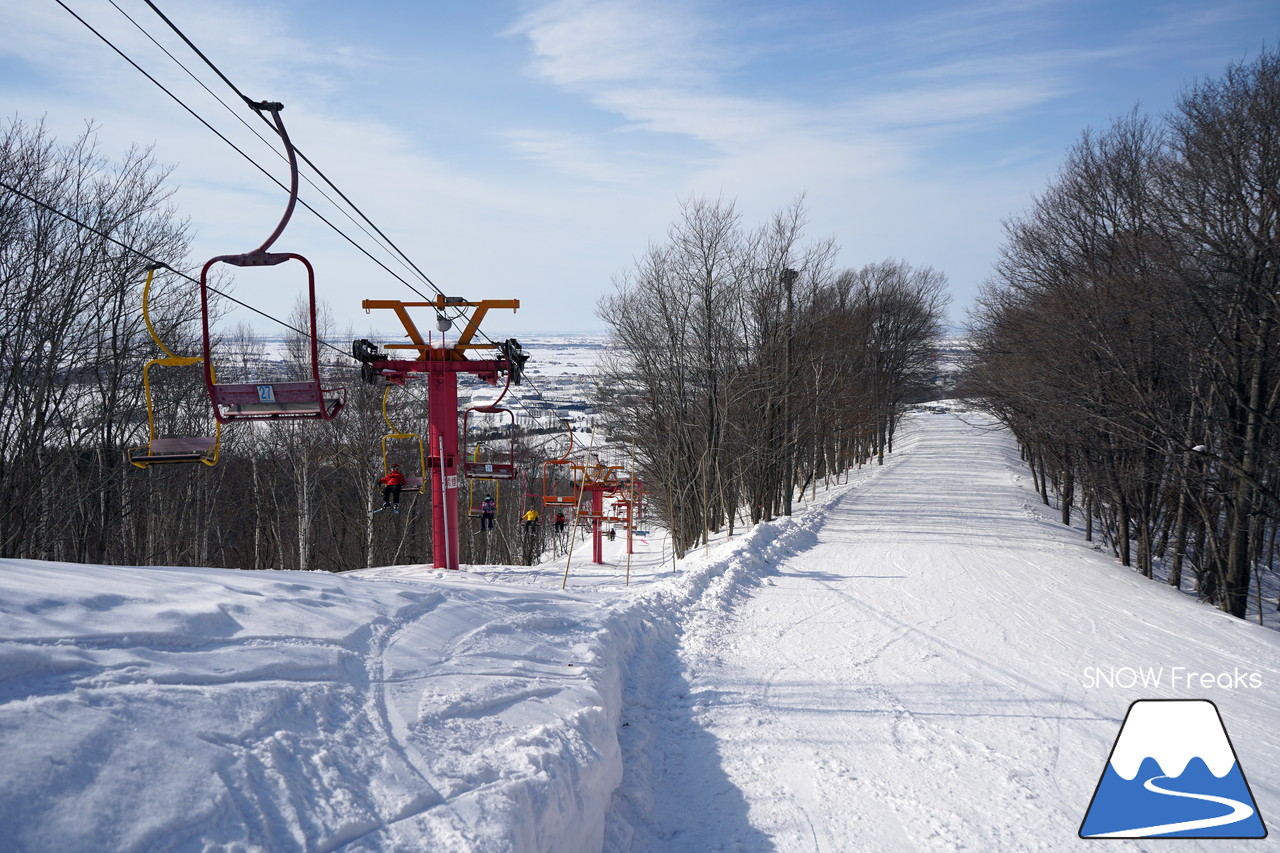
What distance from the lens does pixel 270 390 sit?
298 inches

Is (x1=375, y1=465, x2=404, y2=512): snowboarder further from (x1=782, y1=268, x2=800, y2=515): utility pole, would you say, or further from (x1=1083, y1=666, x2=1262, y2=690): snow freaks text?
(x1=782, y1=268, x2=800, y2=515): utility pole

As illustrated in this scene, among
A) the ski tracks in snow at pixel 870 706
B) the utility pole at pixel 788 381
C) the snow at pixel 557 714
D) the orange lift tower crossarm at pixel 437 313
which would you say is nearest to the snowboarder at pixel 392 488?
the orange lift tower crossarm at pixel 437 313

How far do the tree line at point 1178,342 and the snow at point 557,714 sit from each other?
4628mm

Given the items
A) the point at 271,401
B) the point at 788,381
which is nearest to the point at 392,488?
the point at 271,401

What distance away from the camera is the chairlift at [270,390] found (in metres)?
6.84

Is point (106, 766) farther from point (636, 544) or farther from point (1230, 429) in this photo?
point (636, 544)

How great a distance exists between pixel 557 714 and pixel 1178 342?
597 inches

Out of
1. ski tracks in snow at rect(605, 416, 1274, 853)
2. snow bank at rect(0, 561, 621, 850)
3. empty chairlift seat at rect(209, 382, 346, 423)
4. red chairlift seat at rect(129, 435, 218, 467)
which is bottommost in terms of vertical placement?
ski tracks in snow at rect(605, 416, 1274, 853)

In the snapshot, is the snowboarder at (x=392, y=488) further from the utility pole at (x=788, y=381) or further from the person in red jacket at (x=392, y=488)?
the utility pole at (x=788, y=381)

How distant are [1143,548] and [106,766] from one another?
798 inches

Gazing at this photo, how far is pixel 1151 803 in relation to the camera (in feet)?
15.8
